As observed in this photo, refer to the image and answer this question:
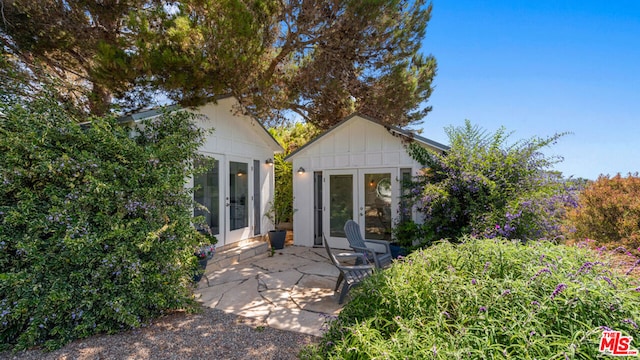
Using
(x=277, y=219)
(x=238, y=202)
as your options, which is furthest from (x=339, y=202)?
→ (x=238, y=202)

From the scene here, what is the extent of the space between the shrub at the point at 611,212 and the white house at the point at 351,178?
335cm

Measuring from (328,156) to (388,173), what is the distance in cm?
179

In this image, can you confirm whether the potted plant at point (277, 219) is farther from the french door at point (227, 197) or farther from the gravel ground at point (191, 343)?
the gravel ground at point (191, 343)

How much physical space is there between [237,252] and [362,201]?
3.47m

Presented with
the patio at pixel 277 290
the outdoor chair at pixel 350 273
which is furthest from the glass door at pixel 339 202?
the outdoor chair at pixel 350 273

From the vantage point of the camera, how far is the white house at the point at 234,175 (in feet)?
22.2

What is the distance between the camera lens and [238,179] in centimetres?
773

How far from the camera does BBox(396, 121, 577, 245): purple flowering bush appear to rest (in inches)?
195

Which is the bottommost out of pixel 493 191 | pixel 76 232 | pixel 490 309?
pixel 490 309

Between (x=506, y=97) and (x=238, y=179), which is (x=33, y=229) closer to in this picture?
(x=238, y=179)

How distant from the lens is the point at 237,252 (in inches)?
274

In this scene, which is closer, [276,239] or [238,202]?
[238,202]

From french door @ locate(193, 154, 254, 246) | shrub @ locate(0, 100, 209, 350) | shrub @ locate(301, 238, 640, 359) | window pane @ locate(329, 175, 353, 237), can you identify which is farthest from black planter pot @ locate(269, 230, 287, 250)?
shrub @ locate(301, 238, 640, 359)

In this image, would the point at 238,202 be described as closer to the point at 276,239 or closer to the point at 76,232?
the point at 276,239
